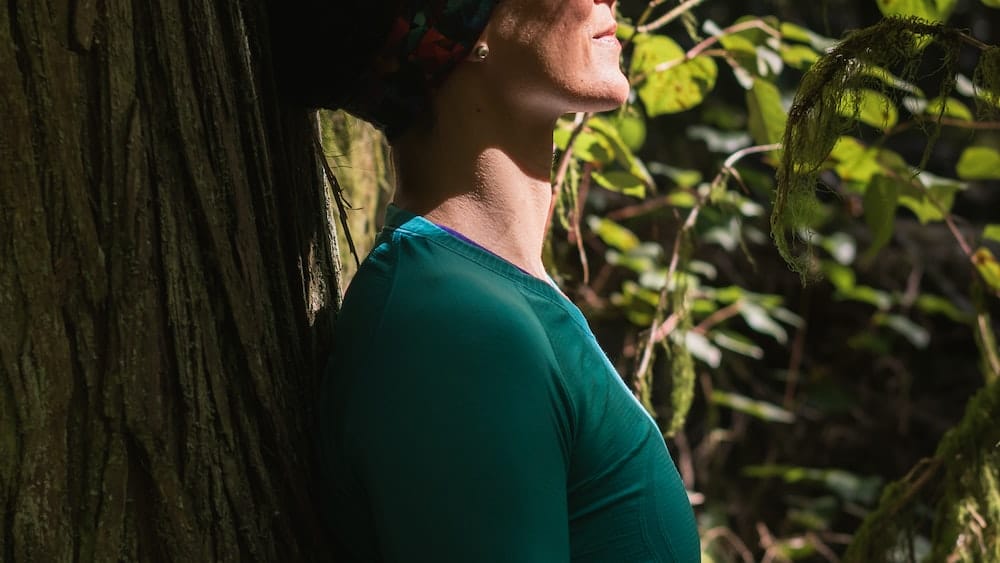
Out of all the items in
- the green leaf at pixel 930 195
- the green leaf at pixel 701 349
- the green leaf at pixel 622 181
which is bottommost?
the green leaf at pixel 701 349

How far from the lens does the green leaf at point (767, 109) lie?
226 cm

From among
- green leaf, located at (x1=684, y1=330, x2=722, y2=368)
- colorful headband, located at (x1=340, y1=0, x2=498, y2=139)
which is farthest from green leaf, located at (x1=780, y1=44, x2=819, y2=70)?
colorful headband, located at (x1=340, y1=0, x2=498, y2=139)

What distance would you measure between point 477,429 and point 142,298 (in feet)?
1.17

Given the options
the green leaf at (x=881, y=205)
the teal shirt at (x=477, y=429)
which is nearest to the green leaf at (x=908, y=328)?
the green leaf at (x=881, y=205)

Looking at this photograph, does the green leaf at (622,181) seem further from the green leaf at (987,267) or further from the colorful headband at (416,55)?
the colorful headband at (416,55)

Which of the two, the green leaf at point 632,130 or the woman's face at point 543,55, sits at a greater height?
the woman's face at point 543,55

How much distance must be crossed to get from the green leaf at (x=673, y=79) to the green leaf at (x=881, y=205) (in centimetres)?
40

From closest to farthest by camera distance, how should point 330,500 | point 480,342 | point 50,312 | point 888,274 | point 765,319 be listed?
point 50,312
point 480,342
point 330,500
point 765,319
point 888,274

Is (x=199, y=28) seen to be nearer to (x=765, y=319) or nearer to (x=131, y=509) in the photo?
(x=131, y=509)

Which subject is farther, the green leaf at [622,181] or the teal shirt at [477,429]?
the green leaf at [622,181]

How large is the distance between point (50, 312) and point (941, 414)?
4612 millimetres

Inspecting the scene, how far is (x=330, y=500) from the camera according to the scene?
49.4 inches

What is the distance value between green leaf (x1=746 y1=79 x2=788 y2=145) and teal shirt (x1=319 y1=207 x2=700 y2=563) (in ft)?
3.64

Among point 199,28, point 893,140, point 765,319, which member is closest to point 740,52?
point 765,319
